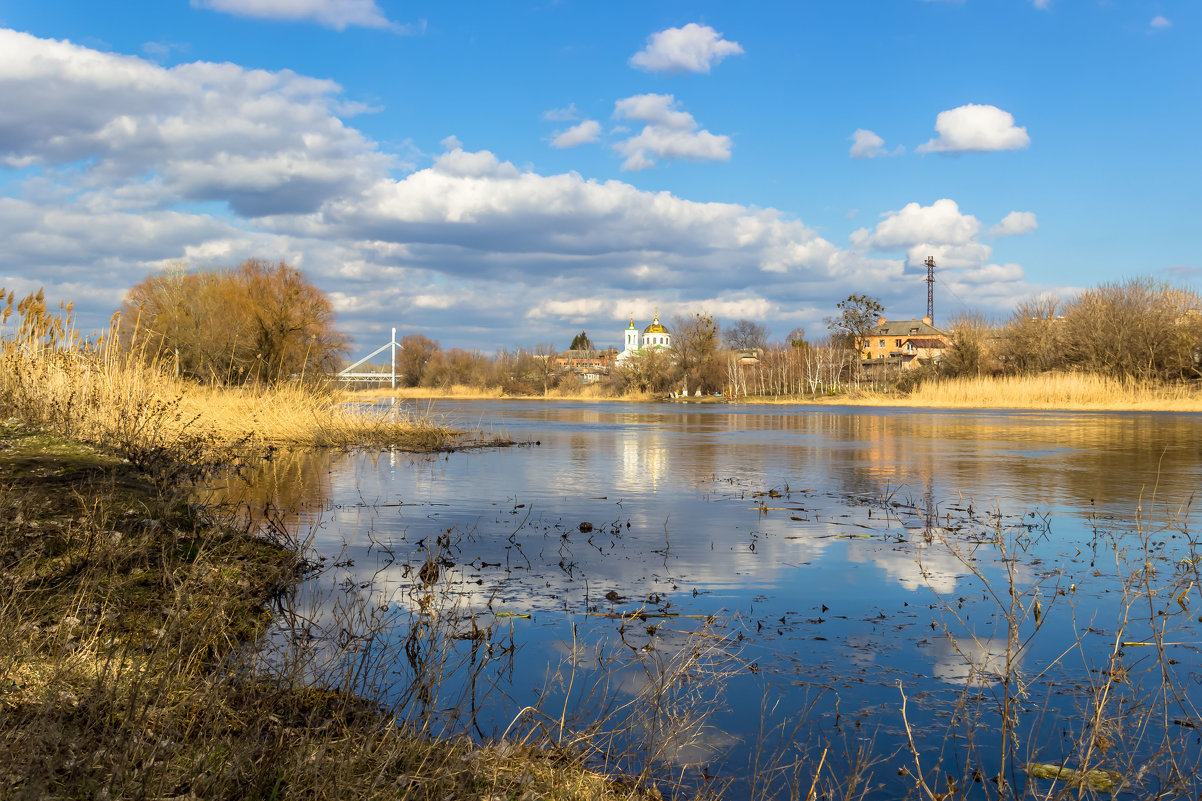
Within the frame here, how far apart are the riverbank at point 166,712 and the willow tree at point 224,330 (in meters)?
8.07

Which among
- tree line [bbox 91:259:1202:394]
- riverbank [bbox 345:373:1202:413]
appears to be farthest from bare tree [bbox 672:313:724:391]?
riverbank [bbox 345:373:1202:413]

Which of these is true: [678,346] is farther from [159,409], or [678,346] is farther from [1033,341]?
[159,409]

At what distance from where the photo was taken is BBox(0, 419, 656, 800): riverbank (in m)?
2.82

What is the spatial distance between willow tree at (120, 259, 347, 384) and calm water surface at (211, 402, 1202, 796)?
6.93 metres

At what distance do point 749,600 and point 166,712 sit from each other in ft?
14.1

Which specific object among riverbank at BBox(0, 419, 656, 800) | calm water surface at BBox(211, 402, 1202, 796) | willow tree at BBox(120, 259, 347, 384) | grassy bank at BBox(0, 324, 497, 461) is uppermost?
willow tree at BBox(120, 259, 347, 384)

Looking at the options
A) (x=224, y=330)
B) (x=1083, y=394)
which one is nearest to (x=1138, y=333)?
(x=1083, y=394)

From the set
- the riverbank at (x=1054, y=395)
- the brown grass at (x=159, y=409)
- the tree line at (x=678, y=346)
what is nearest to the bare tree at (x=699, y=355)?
the tree line at (x=678, y=346)

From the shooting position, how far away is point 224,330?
29.6 meters

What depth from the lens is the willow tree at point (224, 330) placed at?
21938 mm

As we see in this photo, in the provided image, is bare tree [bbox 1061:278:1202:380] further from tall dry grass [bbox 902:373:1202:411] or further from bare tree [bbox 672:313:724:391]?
bare tree [bbox 672:313:724:391]

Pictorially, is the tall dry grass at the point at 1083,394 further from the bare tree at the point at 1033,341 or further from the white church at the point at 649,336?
the white church at the point at 649,336

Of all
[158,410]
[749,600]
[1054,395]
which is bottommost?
[749,600]

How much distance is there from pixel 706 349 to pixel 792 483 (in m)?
69.9
